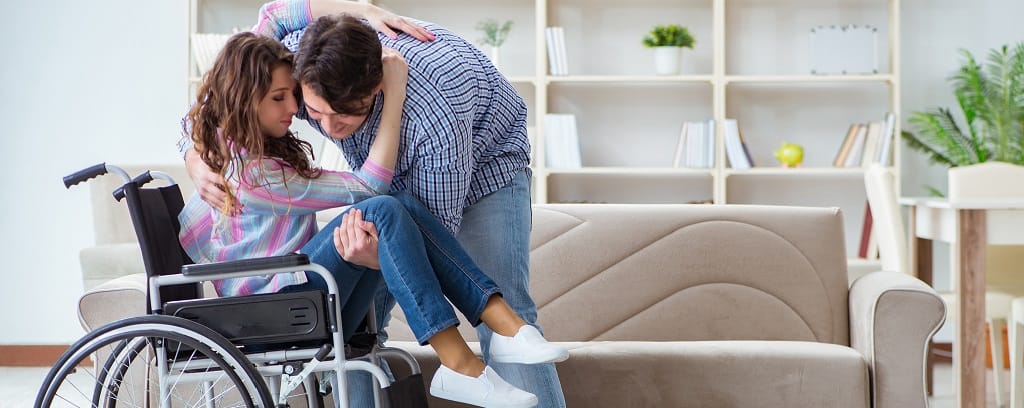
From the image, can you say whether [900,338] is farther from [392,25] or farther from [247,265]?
[247,265]

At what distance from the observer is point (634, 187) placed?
4473mm

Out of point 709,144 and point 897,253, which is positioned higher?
point 709,144

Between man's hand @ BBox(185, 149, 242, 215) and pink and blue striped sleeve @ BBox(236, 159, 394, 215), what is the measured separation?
0.03m

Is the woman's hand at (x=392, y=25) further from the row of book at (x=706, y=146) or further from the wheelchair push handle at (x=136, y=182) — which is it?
the row of book at (x=706, y=146)

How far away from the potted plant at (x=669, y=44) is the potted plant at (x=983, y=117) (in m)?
1.06

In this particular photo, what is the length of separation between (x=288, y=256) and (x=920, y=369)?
139 cm

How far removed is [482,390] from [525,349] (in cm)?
10

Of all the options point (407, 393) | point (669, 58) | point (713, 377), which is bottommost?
point (713, 377)

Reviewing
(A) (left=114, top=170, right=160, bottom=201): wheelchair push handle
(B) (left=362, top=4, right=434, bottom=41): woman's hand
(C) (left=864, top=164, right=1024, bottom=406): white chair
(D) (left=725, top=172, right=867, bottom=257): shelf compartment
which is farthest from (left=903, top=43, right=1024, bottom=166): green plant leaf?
(A) (left=114, top=170, right=160, bottom=201): wheelchair push handle

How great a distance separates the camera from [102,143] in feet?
14.4

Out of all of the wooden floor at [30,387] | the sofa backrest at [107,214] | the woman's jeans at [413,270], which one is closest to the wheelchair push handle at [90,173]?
the woman's jeans at [413,270]

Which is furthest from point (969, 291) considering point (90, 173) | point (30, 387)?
point (30, 387)

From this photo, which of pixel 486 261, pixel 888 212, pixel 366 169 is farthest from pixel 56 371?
pixel 888 212

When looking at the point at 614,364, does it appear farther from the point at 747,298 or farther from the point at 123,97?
the point at 123,97
